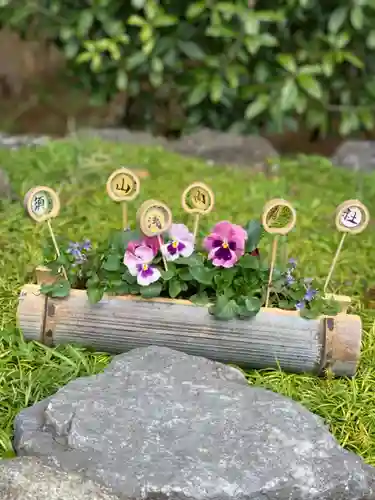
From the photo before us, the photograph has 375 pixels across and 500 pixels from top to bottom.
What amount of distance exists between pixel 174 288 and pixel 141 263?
0.15m

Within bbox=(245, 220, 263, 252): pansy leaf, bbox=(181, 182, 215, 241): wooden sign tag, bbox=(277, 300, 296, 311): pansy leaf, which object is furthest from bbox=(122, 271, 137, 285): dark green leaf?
bbox=(277, 300, 296, 311): pansy leaf

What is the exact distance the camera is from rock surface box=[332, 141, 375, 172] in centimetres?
533

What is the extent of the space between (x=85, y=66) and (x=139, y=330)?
12.7 ft

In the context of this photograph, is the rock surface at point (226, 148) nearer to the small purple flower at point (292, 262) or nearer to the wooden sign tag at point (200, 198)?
the small purple flower at point (292, 262)

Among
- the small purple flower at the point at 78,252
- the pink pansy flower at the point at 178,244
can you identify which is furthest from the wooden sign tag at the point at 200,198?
the small purple flower at the point at 78,252

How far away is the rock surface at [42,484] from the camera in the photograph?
1754mm

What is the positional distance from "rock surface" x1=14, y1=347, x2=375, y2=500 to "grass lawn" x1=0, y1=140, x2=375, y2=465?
26cm

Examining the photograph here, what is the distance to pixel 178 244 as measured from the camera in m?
2.57

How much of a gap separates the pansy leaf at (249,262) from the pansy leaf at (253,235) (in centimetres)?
6

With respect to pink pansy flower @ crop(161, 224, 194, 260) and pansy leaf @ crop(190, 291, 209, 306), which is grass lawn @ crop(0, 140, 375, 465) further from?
pink pansy flower @ crop(161, 224, 194, 260)

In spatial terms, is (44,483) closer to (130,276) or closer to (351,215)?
(130,276)

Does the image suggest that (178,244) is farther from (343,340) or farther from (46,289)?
(343,340)

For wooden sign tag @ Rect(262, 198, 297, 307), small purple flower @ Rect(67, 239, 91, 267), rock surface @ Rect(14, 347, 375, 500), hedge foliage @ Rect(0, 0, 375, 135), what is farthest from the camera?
hedge foliage @ Rect(0, 0, 375, 135)

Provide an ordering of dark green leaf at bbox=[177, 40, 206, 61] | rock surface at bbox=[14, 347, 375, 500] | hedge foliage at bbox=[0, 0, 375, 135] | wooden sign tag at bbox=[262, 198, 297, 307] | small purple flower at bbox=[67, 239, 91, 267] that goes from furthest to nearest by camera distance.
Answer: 1. dark green leaf at bbox=[177, 40, 206, 61]
2. hedge foliage at bbox=[0, 0, 375, 135]
3. small purple flower at bbox=[67, 239, 91, 267]
4. wooden sign tag at bbox=[262, 198, 297, 307]
5. rock surface at bbox=[14, 347, 375, 500]
